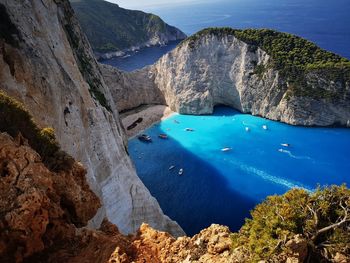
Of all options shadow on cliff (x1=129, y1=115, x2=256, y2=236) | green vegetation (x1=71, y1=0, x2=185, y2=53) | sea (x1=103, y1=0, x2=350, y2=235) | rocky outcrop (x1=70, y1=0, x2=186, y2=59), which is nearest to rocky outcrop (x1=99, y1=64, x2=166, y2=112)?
sea (x1=103, y1=0, x2=350, y2=235)

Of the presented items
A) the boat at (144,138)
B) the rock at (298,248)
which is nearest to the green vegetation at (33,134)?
the rock at (298,248)

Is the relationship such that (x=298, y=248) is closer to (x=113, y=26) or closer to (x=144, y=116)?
(x=144, y=116)

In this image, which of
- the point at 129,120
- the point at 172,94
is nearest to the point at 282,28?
the point at 172,94

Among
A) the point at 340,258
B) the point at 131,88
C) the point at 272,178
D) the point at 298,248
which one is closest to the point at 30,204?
the point at 298,248

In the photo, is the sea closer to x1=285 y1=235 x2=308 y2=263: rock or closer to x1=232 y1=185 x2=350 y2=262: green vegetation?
x1=232 y1=185 x2=350 y2=262: green vegetation

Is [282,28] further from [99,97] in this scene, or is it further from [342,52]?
[99,97]
